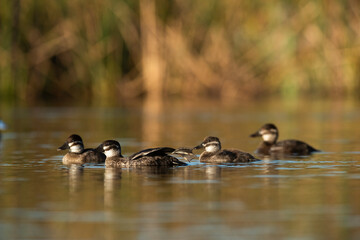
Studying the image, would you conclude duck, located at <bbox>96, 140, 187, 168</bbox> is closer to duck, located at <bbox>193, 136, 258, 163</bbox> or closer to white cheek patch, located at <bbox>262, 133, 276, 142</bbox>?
duck, located at <bbox>193, 136, 258, 163</bbox>

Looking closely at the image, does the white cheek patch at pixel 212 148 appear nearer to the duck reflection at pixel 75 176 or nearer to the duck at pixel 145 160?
the duck at pixel 145 160

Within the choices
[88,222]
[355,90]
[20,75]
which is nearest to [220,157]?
[88,222]

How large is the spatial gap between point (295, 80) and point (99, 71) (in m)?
6.86

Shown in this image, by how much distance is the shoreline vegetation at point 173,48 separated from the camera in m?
28.8

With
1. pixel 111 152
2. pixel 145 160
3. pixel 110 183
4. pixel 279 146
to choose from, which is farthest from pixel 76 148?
pixel 279 146

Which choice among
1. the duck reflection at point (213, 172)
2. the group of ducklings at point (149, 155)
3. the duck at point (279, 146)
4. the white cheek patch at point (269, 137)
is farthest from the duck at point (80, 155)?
the white cheek patch at point (269, 137)

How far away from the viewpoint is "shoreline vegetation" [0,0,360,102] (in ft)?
94.4

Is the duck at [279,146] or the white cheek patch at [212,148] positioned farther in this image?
the duck at [279,146]

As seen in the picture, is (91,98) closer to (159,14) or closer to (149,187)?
(159,14)

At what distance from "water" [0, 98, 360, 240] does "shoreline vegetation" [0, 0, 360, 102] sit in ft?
33.8

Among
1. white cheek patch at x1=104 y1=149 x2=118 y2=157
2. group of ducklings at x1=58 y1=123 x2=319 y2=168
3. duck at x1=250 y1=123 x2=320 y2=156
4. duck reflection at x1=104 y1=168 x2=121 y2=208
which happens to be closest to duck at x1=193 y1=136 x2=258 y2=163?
group of ducklings at x1=58 y1=123 x2=319 y2=168

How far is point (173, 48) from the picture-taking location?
97.7 feet

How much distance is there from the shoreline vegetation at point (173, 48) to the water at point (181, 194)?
33.8 ft

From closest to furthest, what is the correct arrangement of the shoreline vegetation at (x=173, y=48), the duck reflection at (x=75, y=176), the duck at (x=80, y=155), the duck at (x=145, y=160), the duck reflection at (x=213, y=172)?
the duck reflection at (x=75, y=176) < the duck reflection at (x=213, y=172) < the duck at (x=145, y=160) < the duck at (x=80, y=155) < the shoreline vegetation at (x=173, y=48)
